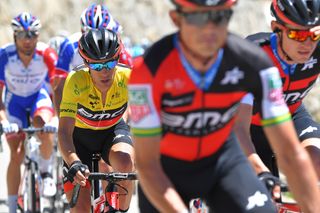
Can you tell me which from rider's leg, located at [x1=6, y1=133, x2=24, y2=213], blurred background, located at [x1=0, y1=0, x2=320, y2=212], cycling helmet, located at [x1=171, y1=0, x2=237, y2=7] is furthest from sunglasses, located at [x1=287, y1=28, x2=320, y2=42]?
blurred background, located at [x1=0, y1=0, x2=320, y2=212]

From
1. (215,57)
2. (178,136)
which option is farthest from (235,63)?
(178,136)

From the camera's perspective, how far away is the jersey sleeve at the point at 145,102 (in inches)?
174

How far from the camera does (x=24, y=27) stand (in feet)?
36.2

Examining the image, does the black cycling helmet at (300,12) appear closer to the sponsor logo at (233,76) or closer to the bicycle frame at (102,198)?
the sponsor logo at (233,76)

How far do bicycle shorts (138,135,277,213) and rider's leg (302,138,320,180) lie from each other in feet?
6.28

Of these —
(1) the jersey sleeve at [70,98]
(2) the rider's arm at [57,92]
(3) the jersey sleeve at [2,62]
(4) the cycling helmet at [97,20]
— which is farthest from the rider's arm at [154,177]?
(3) the jersey sleeve at [2,62]

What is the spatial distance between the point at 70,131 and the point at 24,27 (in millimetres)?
4113

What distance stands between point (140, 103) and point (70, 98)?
2.89 m

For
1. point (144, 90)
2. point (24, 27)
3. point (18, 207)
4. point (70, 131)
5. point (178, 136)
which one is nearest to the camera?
point (144, 90)

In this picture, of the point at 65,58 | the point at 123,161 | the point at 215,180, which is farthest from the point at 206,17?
the point at 65,58

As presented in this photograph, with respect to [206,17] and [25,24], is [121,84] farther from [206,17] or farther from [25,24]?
[25,24]

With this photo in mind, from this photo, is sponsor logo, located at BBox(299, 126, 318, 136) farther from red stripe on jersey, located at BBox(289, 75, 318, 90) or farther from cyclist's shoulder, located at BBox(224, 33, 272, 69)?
cyclist's shoulder, located at BBox(224, 33, 272, 69)

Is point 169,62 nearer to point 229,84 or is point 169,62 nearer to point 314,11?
point 229,84

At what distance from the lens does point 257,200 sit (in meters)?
4.73
